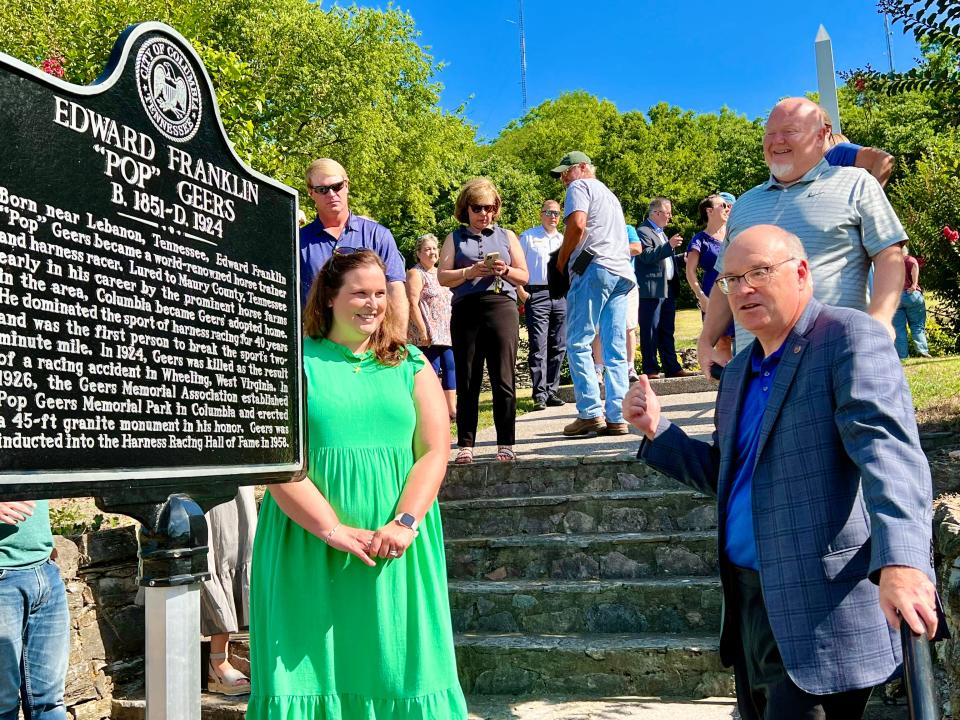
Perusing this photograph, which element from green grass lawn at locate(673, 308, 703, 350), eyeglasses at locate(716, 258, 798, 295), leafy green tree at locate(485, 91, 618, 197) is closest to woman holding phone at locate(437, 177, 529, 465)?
eyeglasses at locate(716, 258, 798, 295)

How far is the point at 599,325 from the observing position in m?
7.42

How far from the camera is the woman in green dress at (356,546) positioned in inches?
121

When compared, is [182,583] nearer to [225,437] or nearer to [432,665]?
[225,437]

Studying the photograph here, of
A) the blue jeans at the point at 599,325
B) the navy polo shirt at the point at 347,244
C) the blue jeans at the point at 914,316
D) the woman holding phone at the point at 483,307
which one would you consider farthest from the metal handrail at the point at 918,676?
the blue jeans at the point at 914,316

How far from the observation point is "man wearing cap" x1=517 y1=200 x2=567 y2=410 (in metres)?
10.5

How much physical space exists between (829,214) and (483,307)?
2.89 metres

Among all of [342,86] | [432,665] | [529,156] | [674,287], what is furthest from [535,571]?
[529,156]

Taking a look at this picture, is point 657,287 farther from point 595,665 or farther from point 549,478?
point 595,665

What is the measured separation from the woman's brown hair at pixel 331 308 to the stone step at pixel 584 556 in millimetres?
2514

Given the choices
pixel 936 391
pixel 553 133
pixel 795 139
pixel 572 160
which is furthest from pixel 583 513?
pixel 553 133

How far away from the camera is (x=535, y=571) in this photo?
5.63 meters

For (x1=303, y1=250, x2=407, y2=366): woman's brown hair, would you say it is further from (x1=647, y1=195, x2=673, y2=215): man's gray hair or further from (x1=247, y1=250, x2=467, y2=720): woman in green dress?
(x1=647, y1=195, x2=673, y2=215): man's gray hair

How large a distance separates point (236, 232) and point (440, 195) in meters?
41.6

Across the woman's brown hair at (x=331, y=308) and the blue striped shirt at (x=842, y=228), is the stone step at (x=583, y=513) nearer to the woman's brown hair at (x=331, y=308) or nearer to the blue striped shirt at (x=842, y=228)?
the blue striped shirt at (x=842, y=228)
